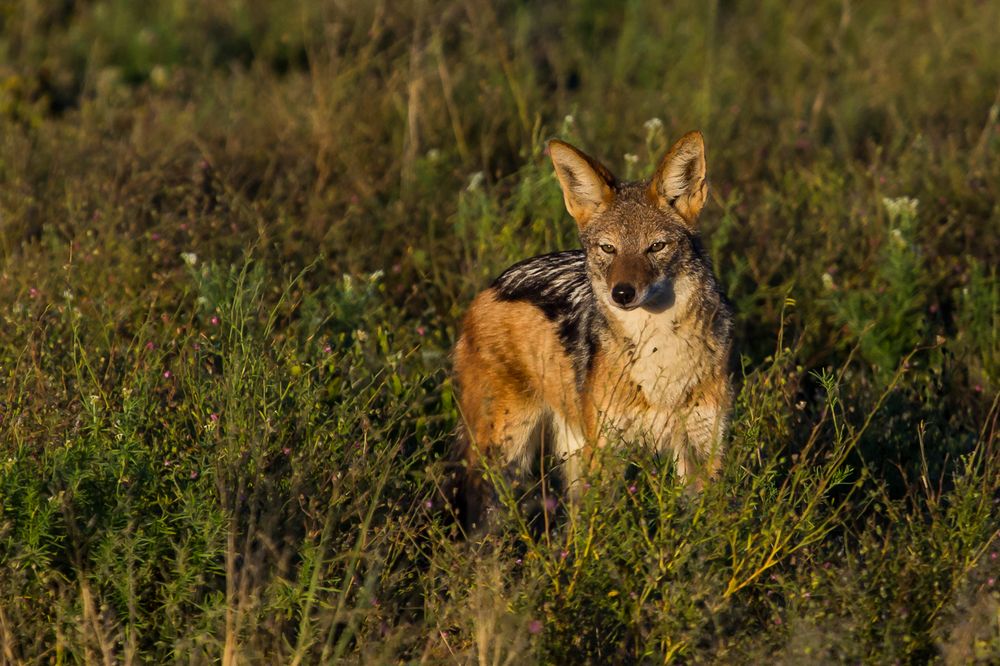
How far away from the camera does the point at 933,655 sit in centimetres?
388

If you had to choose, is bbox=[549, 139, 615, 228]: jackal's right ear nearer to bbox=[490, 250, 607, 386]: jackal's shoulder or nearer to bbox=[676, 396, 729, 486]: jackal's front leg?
bbox=[490, 250, 607, 386]: jackal's shoulder

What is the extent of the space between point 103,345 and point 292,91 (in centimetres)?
390

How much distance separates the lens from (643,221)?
5.04 m

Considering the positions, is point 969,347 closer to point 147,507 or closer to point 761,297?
point 761,297

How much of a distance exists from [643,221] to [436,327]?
1.78 meters

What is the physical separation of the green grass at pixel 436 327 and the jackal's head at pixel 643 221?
0.48 m

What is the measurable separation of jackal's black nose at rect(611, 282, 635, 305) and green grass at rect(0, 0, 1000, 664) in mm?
479

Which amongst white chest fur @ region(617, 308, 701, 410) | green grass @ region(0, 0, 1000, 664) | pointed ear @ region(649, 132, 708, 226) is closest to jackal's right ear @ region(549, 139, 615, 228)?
pointed ear @ region(649, 132, 708, 226)

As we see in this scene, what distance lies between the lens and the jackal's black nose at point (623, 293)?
15.5 ft

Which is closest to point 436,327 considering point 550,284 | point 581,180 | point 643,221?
point 550,284

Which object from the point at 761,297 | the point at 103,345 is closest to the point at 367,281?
the point at 103,345

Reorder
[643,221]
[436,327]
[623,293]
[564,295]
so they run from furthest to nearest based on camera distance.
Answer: [436,327]
[564,295]
[643,221]
[623,293]

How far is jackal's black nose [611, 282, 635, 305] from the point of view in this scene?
4734 mm

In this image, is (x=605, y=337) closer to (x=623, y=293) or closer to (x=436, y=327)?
(x=623, y=293)
